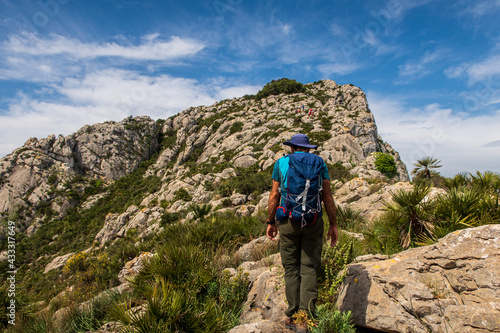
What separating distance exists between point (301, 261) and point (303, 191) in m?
0.95

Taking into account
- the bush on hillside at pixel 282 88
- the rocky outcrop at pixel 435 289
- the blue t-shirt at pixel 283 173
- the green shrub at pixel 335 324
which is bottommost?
the green shrub at pixel 335 324

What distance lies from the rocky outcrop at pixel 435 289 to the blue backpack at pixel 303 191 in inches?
42.1

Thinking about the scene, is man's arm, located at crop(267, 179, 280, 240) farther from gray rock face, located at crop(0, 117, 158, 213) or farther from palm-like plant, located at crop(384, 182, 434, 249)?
gray rock face, located at crop(0, 117, 158, 213)

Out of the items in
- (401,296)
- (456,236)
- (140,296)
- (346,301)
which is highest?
(456,236)

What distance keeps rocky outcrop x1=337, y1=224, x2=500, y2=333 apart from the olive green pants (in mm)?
483

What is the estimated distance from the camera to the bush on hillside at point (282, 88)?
56.0m

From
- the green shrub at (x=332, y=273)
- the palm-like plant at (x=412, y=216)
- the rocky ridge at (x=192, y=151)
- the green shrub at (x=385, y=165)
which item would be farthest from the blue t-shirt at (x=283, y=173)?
the green shrub at (x=385, y=165)

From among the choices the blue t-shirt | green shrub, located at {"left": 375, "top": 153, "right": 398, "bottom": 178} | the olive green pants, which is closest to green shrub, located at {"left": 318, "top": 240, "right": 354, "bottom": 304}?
the olive green pants

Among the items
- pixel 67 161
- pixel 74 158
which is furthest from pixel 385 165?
pixel 74 158

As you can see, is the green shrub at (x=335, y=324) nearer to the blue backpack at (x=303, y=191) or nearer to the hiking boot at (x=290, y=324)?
the hiking boot at (x=290, y=324)

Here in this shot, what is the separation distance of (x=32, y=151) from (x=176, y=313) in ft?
165

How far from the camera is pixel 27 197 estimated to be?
108ft

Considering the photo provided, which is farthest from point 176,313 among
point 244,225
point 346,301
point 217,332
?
point 244,225

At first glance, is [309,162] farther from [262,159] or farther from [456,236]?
[262,159]
